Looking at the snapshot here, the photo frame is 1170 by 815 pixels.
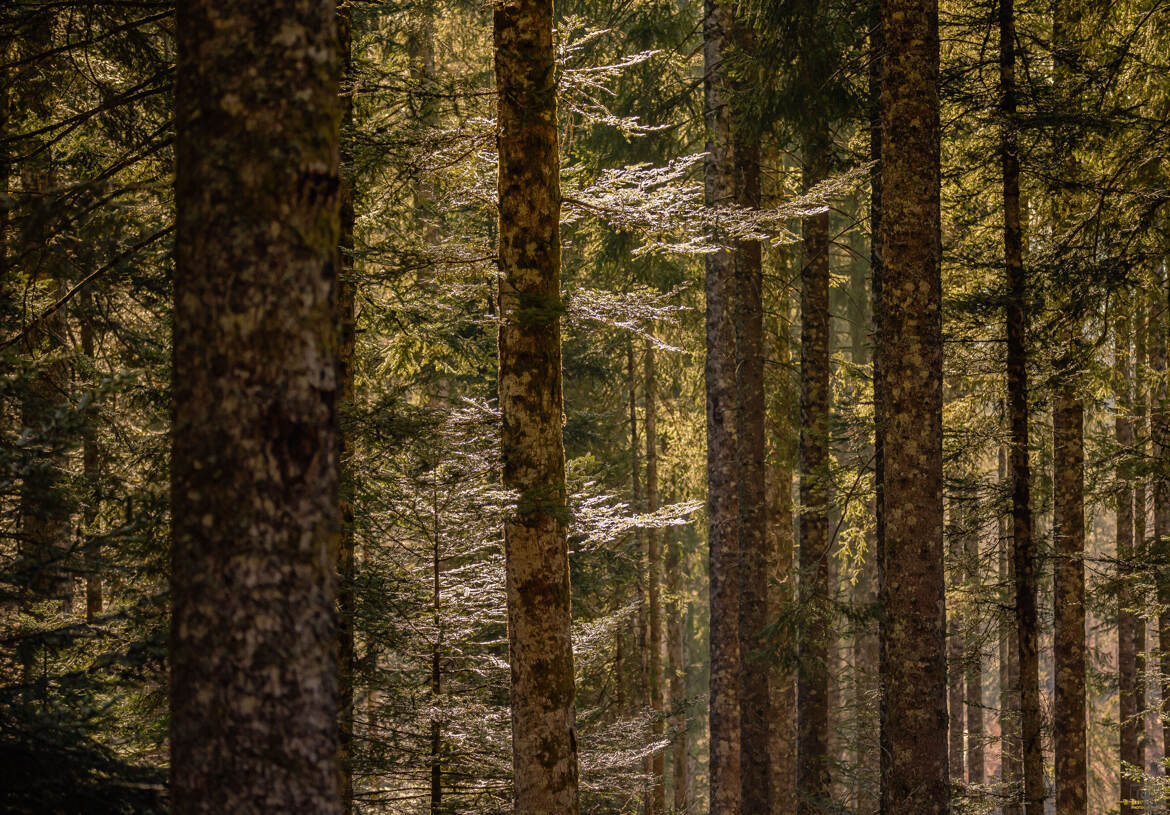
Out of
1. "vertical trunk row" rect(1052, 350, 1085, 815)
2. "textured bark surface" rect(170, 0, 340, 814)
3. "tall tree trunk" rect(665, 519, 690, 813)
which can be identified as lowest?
"tall tree trunk" rect(665, 519, 690, 813)

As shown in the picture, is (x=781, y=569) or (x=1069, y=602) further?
(x=781, y=569)

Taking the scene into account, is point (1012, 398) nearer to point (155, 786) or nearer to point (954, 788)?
point (954, 788)

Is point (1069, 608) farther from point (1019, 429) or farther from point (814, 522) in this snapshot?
point (1019, 429)

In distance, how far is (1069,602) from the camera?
10758mm

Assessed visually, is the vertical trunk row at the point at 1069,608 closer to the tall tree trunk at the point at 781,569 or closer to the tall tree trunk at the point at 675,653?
the tall tree trunk at the point at 781,569

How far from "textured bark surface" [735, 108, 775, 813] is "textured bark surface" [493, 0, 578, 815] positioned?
5.23 m

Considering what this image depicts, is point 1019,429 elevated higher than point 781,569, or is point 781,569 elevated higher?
point 1019,429

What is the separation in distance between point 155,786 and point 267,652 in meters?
1.85

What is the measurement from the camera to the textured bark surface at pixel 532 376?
5.20 m

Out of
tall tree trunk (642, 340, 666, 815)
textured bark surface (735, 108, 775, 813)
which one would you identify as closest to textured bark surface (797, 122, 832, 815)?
textured bark surface (735, 108, 775, 813)

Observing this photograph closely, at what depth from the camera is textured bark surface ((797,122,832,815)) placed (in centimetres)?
957

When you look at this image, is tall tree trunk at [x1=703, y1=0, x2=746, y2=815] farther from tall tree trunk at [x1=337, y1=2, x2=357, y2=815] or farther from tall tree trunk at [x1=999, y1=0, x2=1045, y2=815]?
tall tree trunk at [x1=337, y1=2, x2=357, y2=815]

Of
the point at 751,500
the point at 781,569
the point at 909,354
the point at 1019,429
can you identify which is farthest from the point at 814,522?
the point at 909,354

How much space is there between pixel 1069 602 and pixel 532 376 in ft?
29.3
